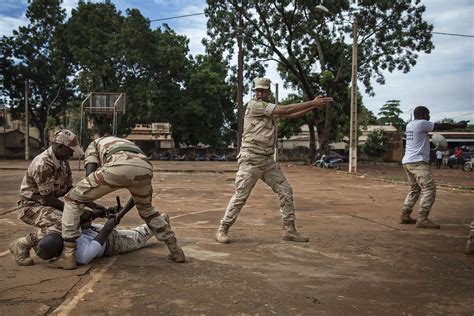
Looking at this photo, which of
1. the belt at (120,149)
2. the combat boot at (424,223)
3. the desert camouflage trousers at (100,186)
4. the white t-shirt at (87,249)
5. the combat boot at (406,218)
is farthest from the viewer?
the combat boot at (406,218)

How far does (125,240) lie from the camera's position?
14.8 feet

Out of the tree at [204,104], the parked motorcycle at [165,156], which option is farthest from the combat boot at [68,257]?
the parked motorcycle at [165,156]

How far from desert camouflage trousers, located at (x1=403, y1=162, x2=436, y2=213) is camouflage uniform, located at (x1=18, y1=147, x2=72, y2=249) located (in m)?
4.66

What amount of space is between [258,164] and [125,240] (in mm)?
1675

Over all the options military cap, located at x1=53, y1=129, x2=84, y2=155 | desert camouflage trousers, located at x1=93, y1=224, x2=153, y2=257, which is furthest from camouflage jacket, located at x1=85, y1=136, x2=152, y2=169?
desert camouflage trousers, located at x1=93, y1=224, x2=153, y2=257

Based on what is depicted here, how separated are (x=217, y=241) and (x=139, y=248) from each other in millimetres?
905

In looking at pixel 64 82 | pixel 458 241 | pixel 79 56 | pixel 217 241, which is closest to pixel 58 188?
pixel 217 241

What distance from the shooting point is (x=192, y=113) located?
4209 cm

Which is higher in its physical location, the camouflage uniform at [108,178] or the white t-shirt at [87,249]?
the camouflage uniform at [108,178]

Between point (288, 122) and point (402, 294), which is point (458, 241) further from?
point (288, 122)

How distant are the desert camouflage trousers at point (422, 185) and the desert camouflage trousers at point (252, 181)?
222 cm

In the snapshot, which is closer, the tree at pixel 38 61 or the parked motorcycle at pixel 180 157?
the tree at pixel 38 61

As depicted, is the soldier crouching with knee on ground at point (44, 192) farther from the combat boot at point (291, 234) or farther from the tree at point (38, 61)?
the tree at point (38, 61)

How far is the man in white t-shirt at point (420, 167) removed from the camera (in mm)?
6230
